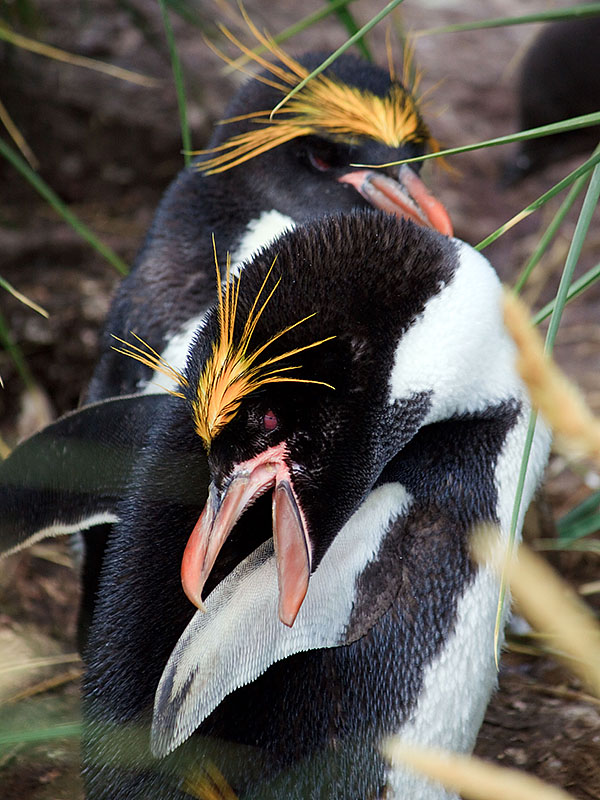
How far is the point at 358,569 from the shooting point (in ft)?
3.92

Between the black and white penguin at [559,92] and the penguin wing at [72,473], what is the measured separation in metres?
3.47

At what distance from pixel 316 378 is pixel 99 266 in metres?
2.07

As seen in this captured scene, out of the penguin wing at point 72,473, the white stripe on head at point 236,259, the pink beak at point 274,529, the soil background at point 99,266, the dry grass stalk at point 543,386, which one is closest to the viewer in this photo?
the dry grass stalk at point 543,386

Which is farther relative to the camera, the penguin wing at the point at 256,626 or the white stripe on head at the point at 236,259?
the white stripe on head at the point at 236,259

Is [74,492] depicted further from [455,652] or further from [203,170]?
[203,170]

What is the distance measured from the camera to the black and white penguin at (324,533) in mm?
1101

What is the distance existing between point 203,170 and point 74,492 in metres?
0.83

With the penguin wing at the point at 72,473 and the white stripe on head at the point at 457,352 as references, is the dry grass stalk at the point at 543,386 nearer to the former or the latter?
the white stripe on head at the point at 457,352

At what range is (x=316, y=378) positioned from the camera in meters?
1.12

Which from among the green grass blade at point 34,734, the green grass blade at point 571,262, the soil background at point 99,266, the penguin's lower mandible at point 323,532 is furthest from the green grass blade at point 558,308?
the soil background at point 99,266

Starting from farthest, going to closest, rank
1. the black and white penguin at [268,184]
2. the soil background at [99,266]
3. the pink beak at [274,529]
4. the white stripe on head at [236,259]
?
1. the black and white penguin at [268,184]
2. the white stripe on head at [236,259]
3. the soil background at [99,266]
4. the pink beak at [274,529]

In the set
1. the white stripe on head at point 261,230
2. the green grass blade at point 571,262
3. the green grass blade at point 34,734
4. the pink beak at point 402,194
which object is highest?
the white stripe on head at point 261,230

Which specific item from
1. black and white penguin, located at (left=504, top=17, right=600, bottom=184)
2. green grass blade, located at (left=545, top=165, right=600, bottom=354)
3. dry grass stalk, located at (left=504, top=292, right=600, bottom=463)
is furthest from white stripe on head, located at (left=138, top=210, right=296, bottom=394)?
black and white penguin, located at (left=504, top=17, right=600, bottom=184)

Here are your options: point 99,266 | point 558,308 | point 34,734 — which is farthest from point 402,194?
point 99,266
